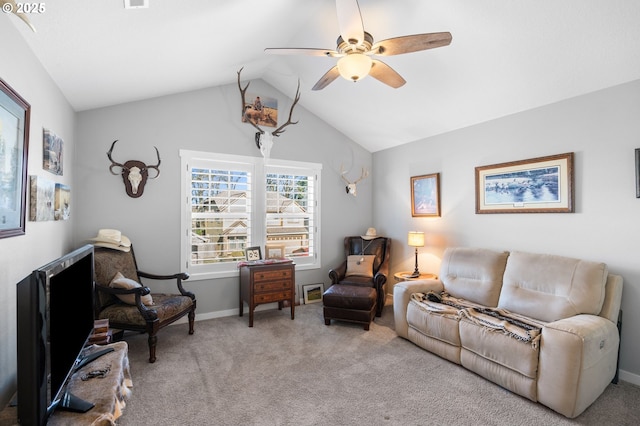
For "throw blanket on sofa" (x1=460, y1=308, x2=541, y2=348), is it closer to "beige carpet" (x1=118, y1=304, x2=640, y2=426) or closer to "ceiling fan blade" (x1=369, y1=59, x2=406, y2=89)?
"beige carpet" (x1=118, y1=304, x2=640, y2=426)

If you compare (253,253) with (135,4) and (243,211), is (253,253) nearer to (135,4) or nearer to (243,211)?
(243,211)

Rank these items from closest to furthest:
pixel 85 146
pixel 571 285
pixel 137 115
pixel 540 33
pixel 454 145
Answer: pixel 540 33 < pixel 571 285 < pixel 85 146 < pixel 137 115 < pixel 454 145

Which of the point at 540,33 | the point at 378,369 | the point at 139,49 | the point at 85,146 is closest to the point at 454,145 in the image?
the point at 540,33

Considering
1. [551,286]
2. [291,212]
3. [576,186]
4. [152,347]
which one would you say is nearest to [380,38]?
[576,186]

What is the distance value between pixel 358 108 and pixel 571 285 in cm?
309

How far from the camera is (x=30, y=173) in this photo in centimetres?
197

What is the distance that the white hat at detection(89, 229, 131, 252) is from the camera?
322 centimetres

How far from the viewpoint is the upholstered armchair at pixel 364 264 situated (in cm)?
417

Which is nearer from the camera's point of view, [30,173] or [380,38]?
[30,173]

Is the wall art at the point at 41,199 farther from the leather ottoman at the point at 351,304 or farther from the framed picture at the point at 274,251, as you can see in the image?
the leather ottoman at the point at 351,304

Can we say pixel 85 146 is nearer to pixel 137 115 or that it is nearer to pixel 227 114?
pixel 137 115

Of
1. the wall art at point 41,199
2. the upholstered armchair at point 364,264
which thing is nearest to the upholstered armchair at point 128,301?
the wall art at point 41,199

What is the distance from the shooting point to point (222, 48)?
3.02 m

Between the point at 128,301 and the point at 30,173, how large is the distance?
4.87 ft
